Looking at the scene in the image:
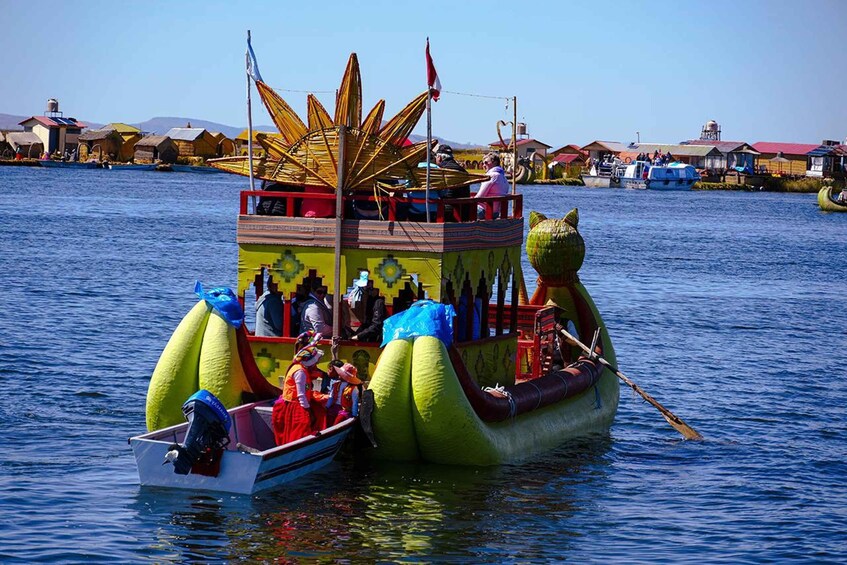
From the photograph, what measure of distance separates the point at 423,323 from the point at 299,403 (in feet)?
5.86

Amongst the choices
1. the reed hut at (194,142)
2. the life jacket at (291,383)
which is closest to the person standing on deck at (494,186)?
the life jacket at (291,383)

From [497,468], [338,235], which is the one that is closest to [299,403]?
[338,235]

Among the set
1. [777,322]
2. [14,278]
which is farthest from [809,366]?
[14,278]

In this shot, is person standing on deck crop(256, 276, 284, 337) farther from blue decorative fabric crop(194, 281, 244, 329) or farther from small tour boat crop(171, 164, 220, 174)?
small tour boat crop(171, 164, 220, 174)

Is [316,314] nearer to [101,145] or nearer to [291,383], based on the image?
[291,383]

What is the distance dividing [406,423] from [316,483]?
4.39ft

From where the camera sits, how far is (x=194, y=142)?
158m

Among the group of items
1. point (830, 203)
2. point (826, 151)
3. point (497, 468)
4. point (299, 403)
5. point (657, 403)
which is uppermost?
point (826, 151)

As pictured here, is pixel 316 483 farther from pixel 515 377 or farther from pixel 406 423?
pixel 515 377

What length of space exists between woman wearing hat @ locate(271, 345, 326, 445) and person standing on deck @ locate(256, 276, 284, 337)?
5.40ft

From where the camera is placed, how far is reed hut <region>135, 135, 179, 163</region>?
15612 cm

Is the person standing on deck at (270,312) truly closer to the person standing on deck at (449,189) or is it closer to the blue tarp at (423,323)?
the blue tarp at (423,323)

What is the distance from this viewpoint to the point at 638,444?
856 inches

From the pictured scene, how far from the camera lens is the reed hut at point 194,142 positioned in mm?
157875
